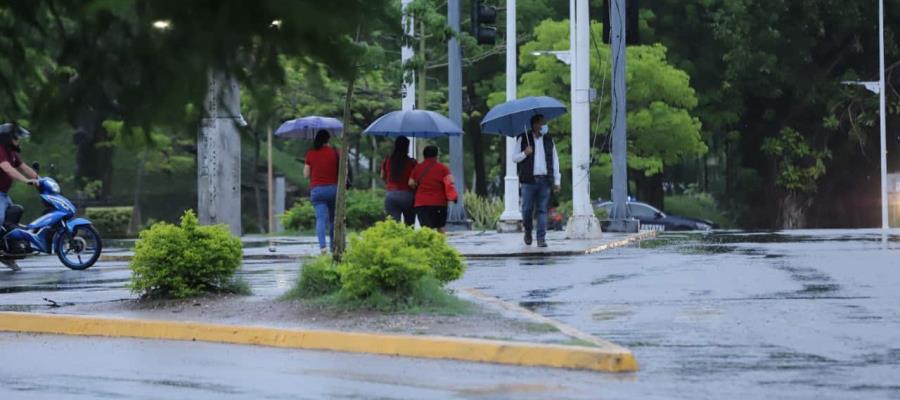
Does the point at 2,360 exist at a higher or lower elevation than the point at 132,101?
lower

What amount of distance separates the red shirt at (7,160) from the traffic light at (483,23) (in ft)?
40.2

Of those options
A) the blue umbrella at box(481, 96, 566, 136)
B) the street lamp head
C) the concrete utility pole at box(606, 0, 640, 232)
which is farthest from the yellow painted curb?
the concrete utility pole at box(606, 0, 640, 232)

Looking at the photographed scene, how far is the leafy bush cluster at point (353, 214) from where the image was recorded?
3822 centimetres

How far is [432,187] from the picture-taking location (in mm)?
20375

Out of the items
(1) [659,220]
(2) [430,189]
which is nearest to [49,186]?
(2) [430,189]

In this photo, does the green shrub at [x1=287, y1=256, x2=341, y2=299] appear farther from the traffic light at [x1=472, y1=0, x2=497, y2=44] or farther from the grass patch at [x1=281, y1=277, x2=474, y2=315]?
the traffic light at [x1=472, y1=0, x2=497, y2=44]

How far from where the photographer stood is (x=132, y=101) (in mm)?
5770

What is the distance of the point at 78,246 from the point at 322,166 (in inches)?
120

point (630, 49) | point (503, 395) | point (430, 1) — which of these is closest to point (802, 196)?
point (630, 49)

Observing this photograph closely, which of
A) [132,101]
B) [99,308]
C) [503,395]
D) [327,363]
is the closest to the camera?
[132,101]

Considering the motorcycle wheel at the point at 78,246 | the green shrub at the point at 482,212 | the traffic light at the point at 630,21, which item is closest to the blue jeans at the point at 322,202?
the motorcycle wheel at the point at 78,246

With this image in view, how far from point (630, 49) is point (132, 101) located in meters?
47.9

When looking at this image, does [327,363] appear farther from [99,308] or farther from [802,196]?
[802,196]

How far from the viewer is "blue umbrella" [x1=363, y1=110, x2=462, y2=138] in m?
22.1
